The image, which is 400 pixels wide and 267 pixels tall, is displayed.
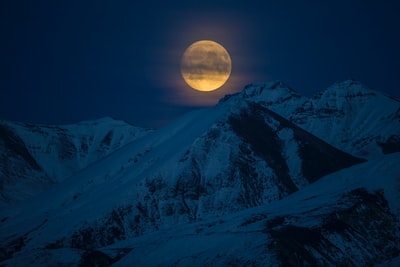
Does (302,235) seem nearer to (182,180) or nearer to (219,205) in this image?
(219,205)

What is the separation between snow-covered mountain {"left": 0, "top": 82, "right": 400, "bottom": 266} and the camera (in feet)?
230

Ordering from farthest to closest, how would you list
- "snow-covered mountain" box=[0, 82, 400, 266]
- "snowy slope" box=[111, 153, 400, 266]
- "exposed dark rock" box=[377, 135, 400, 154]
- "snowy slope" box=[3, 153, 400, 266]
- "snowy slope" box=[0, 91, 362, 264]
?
"exposed dark rock" box=[377, 135, 400, 154] < "snowy slope" box=[0, 91, 362, 264] < "snow-covered mountain" box=[0, 82, 400, 266] < "snowy slope" box=[3, 153, 400, 266] < "snowy slope" box=[111, 153, 400, 266]

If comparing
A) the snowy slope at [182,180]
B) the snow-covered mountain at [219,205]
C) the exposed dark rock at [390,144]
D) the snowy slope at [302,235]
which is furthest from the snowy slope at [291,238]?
the exposed dark rock at [390,144]

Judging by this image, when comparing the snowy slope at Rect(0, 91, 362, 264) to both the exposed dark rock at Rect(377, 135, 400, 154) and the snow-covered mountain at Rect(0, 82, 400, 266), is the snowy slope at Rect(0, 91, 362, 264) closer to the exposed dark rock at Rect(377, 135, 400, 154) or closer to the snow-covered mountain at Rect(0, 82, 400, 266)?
the snow-covered mountain at Rect(0, 82, 400, 266)

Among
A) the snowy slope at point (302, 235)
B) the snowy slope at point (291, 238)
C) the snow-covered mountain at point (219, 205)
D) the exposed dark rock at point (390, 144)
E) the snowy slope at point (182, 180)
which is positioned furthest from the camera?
the exposed dark rock at point (390, 144)

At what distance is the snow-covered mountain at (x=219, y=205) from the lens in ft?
230

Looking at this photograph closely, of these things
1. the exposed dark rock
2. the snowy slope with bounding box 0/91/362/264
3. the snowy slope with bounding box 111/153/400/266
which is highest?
the exposed dark rock

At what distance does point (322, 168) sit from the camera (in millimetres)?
122375

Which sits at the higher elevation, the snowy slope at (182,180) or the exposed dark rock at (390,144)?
the exposed dark rock at (390,144)

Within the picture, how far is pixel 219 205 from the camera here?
105 meters

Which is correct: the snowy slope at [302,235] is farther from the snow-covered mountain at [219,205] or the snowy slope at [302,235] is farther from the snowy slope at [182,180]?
the snowy slope at [182,180]

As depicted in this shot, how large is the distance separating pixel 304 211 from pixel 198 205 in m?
30.4

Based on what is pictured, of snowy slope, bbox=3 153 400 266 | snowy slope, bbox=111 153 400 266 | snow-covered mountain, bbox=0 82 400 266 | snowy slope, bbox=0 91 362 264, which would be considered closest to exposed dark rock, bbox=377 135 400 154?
snowy slope, bbox=0 91 362 264

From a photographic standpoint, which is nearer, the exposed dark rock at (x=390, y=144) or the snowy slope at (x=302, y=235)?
the snowy slope at (x=302, y=235)
